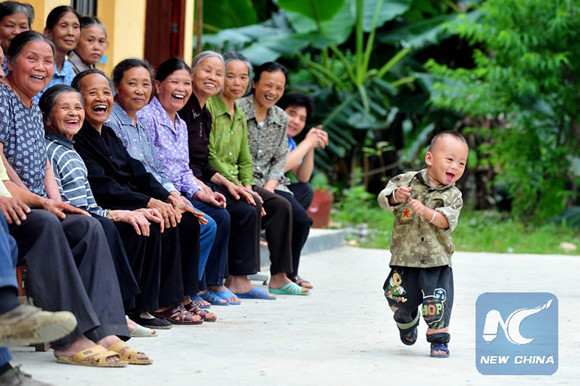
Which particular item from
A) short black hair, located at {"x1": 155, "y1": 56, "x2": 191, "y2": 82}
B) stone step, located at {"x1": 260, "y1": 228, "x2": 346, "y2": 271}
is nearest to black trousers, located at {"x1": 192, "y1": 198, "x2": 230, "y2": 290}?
short black hair, located at {"x1": 155, "y1": 56, "x2": 191, "y2": 82}

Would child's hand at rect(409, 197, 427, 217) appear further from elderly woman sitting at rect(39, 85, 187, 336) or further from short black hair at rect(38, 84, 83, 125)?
short black hair at rect(38, 84, 83, 125)

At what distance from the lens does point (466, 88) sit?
13195 mm

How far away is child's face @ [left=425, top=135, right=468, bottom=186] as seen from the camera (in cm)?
485

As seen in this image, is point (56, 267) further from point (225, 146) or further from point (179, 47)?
point (179, 47)

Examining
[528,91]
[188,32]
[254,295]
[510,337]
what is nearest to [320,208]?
[188,32]

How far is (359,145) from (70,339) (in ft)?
36.3

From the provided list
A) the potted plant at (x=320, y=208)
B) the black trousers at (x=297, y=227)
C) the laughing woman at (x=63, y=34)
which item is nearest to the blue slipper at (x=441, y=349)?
the black trousers at (x=297, y=227)

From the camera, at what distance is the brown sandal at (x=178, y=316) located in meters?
5.55

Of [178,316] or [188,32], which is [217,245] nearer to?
[178,316]

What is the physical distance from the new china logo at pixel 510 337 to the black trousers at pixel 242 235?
2.15 metres

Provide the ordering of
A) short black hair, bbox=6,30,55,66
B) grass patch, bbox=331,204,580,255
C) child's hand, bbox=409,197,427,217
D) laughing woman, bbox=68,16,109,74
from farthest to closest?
grass patch, bbox=331,204,580,255 < laughing woman, bbox=68,16,109,74 < short black hair, bbox=6,30,55,66 < child's hand, bbox=409,197,427,217

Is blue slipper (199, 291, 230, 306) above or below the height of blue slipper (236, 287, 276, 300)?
above

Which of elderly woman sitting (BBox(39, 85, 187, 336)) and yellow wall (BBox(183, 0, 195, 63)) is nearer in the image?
elderly woman sitting (BBox(39, 85, 187, 336))

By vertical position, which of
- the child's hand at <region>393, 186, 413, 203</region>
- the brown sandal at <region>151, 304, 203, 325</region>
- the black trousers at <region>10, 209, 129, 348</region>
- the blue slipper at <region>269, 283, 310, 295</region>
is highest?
the child's hand at <region>393, 186, 413, 203</region>
